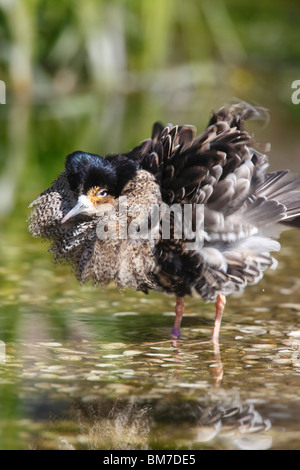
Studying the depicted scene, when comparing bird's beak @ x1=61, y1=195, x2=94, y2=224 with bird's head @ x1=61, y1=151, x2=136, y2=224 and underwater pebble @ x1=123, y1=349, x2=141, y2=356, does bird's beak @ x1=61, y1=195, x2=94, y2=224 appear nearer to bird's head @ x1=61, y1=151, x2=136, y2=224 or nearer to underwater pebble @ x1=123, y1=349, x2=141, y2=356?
bird's head @ x1=61, y1=151, x2=136, y2=224

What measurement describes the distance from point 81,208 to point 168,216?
1.59 ft

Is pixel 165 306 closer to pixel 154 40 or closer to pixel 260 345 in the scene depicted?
pixel 260 345

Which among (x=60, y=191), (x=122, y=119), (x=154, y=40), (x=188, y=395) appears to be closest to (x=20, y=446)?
(x=188, y=395)

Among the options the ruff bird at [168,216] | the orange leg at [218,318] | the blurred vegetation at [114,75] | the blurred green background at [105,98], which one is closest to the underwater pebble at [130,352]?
the blurred green background at [105,98]

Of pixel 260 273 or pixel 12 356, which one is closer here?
pixel 12 356

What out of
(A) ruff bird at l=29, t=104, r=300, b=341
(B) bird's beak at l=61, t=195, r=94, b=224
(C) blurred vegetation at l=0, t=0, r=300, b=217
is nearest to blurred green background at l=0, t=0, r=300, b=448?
(C) blurred vegetation at l=0, t=0, r=300, b=217

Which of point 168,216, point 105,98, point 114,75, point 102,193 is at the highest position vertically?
point 114,75

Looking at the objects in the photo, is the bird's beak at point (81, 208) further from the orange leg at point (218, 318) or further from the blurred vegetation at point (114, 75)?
the blurred vegetation at point (114, 75)

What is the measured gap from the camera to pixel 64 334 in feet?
17.2

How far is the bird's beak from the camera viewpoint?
478 cm

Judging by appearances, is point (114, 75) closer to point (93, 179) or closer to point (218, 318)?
point (218, 318)

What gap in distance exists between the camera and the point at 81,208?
4.84m

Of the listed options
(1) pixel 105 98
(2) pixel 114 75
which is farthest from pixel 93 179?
(1) pixel 105 98

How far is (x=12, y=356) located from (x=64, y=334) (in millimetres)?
506
